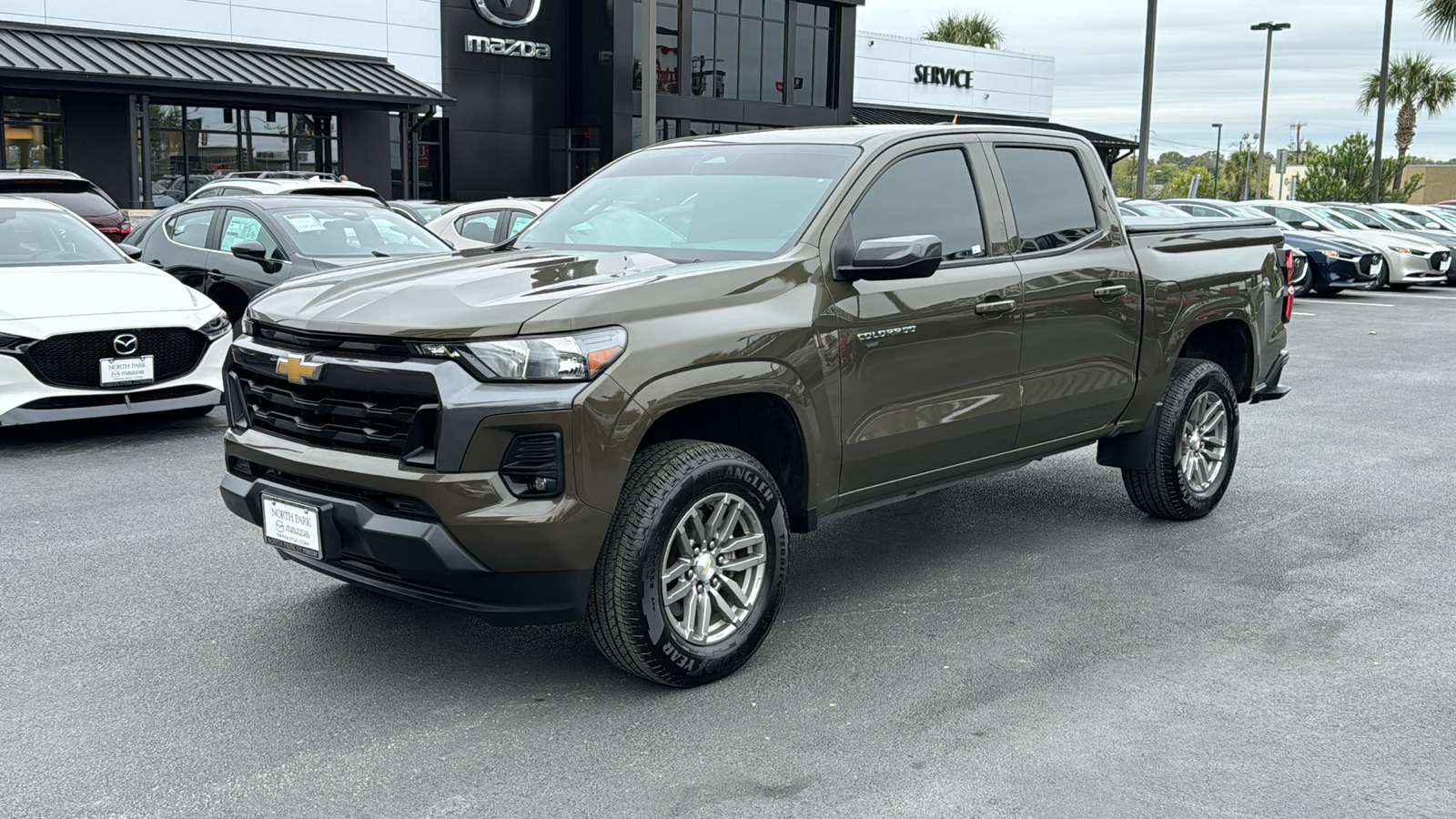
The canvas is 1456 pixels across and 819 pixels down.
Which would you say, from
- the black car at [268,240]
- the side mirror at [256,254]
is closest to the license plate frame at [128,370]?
the side mirror at [256,254]

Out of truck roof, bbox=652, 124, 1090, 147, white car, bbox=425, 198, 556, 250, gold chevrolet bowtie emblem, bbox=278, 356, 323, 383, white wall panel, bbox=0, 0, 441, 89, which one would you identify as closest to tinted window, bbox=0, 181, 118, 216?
white car, bbox=425, 198, 556, 250

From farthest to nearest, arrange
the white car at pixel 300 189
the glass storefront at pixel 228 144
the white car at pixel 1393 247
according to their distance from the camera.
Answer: the glass storefront at pixel 228 144 → the white car at pixel 1393 247 → the white car at pixel 300 189

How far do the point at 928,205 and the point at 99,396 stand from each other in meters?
5.65

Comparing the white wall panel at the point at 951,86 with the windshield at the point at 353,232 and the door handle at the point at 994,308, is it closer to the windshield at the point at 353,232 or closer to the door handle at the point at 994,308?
the windshield at the point at 353,232

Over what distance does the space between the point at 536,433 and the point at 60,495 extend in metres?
4.31

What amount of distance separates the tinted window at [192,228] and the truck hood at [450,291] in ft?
23.9

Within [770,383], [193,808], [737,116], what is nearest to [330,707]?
[193,808]

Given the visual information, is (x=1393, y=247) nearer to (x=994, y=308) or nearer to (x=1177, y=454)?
(x=1177, y=454)

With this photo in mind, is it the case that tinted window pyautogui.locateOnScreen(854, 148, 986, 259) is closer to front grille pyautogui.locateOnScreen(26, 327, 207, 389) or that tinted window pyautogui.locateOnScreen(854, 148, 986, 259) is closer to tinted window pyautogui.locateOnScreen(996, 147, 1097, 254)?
tinted window pyautogui.locateOnScreen(996, 147, 1097, 254)

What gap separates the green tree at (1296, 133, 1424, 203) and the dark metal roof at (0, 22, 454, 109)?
96.9 feet

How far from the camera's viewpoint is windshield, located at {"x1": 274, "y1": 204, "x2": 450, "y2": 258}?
1059 centimetres

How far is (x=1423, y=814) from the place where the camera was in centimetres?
340

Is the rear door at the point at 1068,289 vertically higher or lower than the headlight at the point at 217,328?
higher

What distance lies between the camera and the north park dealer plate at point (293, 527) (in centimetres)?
400
